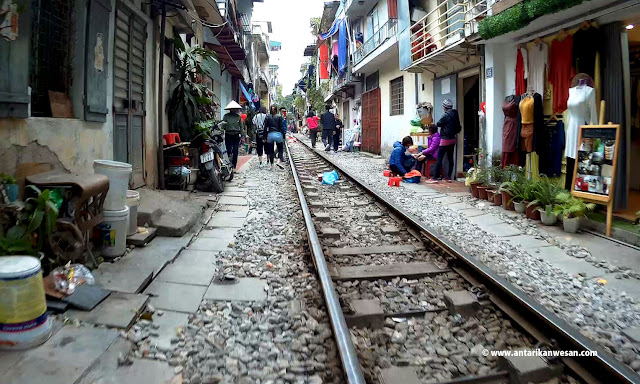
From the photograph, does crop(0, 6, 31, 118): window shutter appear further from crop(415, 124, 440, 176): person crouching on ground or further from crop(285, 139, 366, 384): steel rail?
crop(415, 124, 440, 176): person crouching on ground

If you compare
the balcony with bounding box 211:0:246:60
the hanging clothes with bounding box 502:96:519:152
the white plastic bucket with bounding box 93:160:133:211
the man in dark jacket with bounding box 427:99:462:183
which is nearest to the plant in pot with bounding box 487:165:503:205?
the hanging clothes with bounding box 502:96:519:152

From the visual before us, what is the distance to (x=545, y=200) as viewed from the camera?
20.7 feet

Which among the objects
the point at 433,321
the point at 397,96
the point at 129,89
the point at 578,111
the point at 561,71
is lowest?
the point at 433,321

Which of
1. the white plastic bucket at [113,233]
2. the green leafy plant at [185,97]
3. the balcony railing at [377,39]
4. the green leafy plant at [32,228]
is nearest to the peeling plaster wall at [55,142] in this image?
the green leafy plant at [32,228]

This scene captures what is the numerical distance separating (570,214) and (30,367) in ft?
19.4

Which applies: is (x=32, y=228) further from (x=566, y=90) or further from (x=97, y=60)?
(x=566, y=90)

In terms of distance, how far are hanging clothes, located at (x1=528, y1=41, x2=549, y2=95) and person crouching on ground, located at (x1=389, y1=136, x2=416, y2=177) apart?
3336mm

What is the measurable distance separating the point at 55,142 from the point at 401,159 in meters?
7.76

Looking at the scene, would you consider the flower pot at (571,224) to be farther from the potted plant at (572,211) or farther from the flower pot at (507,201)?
the flower pot at (507,201)

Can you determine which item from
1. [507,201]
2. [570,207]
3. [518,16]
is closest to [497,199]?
[507,201]

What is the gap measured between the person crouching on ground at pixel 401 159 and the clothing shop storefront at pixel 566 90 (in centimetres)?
205

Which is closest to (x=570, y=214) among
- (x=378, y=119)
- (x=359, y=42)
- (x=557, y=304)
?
(x=557, y=304)

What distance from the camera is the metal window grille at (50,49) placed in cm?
450

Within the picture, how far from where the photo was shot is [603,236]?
17.8 feet
